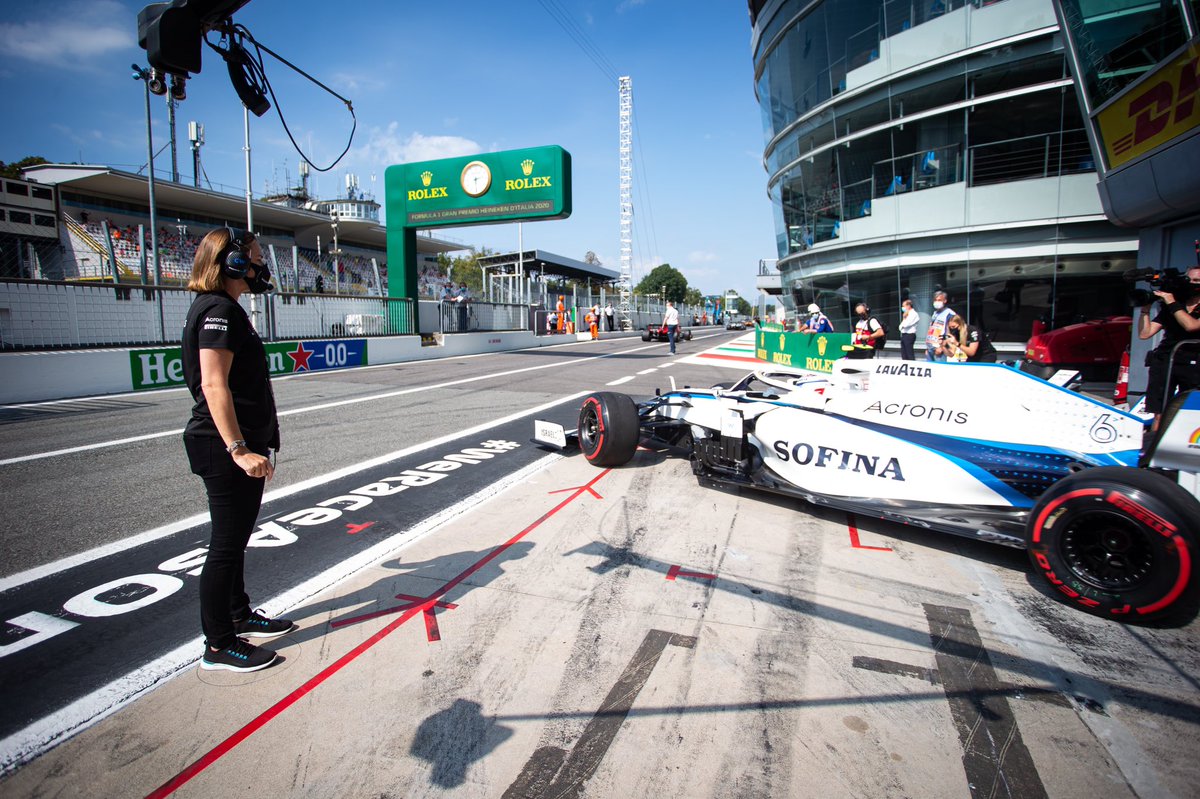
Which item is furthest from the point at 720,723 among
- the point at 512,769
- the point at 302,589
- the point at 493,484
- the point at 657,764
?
the point at 493,484

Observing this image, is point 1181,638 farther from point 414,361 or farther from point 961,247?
point 414,361

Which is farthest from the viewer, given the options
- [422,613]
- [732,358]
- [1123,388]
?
[732,358]

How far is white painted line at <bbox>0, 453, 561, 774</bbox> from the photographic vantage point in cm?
176

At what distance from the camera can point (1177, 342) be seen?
4.46m

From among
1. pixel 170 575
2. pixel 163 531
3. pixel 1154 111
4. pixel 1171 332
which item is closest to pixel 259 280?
pixel 170 575

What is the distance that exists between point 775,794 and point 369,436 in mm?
5635

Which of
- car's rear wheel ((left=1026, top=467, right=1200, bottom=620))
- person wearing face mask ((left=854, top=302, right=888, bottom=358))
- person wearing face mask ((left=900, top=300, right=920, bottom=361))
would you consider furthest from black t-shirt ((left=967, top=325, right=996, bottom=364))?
car's rear wheel ((left=1026, top=467, right=1200, bottom=620))

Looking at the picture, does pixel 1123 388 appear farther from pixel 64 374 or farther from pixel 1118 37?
pixel 64 374

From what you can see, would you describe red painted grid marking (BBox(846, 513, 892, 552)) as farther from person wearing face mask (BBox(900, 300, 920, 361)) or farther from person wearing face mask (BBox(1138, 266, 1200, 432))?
person wearing face mask (BBox(900, 300, 920, 361))

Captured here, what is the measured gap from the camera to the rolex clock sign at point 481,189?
62.1 ft

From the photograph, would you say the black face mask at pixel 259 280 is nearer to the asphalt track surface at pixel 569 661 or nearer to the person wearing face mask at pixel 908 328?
the asphalt track surface at pixel 569 661

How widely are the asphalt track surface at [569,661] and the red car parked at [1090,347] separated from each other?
33.1 ft

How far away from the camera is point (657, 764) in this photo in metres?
1.74

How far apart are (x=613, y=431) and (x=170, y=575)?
10.3 feet
